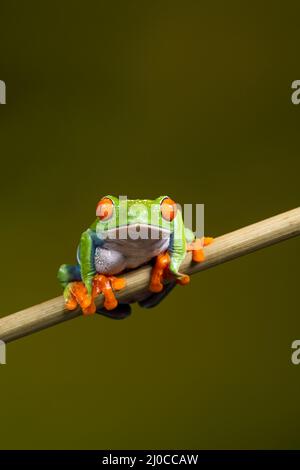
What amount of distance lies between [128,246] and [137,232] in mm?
69

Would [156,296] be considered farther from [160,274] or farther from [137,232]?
[137,232]

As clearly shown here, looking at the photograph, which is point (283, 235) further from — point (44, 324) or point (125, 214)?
point (44, 324)

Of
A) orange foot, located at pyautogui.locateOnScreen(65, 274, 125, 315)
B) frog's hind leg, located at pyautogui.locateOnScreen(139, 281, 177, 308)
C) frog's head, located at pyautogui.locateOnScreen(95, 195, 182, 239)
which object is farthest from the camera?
frog's hind leg, located at pyautogui.locateOnScreen(139, 281, 177, 308)

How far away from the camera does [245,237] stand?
1604 millimetres

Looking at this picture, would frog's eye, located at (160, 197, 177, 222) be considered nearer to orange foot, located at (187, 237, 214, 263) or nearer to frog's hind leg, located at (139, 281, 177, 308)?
orange foot, located at (187, 237, 214, 263)

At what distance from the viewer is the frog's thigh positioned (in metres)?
1.70

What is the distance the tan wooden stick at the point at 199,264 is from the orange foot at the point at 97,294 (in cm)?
1

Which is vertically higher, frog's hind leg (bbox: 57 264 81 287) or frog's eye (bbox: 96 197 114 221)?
frog's eye (bbox: 96 197 114 221)

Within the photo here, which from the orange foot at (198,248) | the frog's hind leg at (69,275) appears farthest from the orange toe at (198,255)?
the frog's hind leg at (69,275)

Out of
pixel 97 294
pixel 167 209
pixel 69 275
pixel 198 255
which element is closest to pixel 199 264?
pixel 198 255

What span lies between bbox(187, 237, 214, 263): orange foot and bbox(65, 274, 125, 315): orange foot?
18cm

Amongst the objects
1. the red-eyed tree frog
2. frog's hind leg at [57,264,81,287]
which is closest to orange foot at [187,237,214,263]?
the red-eyed tree frog

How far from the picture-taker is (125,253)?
169 centimetres

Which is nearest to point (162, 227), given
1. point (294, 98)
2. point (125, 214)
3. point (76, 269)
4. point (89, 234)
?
point (125, 214)
